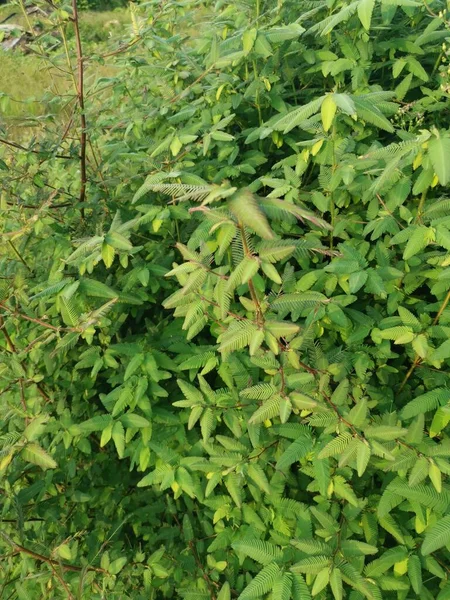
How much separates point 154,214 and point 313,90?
87cm

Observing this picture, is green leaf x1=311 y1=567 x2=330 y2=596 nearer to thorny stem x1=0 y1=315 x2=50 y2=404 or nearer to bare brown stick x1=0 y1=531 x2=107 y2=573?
bare brown stick x1=0 y1=531 x2=107 y2=573

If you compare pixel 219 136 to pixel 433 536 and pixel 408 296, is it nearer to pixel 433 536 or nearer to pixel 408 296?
pixel 408 296

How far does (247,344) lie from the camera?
1338 mm

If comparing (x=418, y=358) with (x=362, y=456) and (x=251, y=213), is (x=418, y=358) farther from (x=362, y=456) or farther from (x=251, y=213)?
(x=251, y=213)

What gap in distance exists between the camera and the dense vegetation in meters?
1.38

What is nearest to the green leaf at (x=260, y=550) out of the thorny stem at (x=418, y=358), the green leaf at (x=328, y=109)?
the thorny stem at (x=418, y=358)

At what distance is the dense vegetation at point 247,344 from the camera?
1380 millimetres

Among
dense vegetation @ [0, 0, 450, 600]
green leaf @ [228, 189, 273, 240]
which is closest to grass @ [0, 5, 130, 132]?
dense vegetation @ [0, 0, 450, 600]

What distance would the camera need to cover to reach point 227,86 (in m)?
1.99

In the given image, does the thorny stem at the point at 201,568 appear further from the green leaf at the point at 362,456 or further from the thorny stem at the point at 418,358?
the thorny stem at the point at 418,358

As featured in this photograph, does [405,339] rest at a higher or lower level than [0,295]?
lower

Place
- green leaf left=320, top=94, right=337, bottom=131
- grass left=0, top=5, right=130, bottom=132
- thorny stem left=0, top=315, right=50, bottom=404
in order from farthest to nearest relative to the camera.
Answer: grass left=0, top=5, right=130, bottom=132
thorny stem left=0, top=315, right=50, bottom=404
green leaf left=320, top=94, right=337, bottom=131

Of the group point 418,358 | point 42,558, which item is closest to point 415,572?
point 418,358

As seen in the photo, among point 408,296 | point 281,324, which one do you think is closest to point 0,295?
point 281,324
